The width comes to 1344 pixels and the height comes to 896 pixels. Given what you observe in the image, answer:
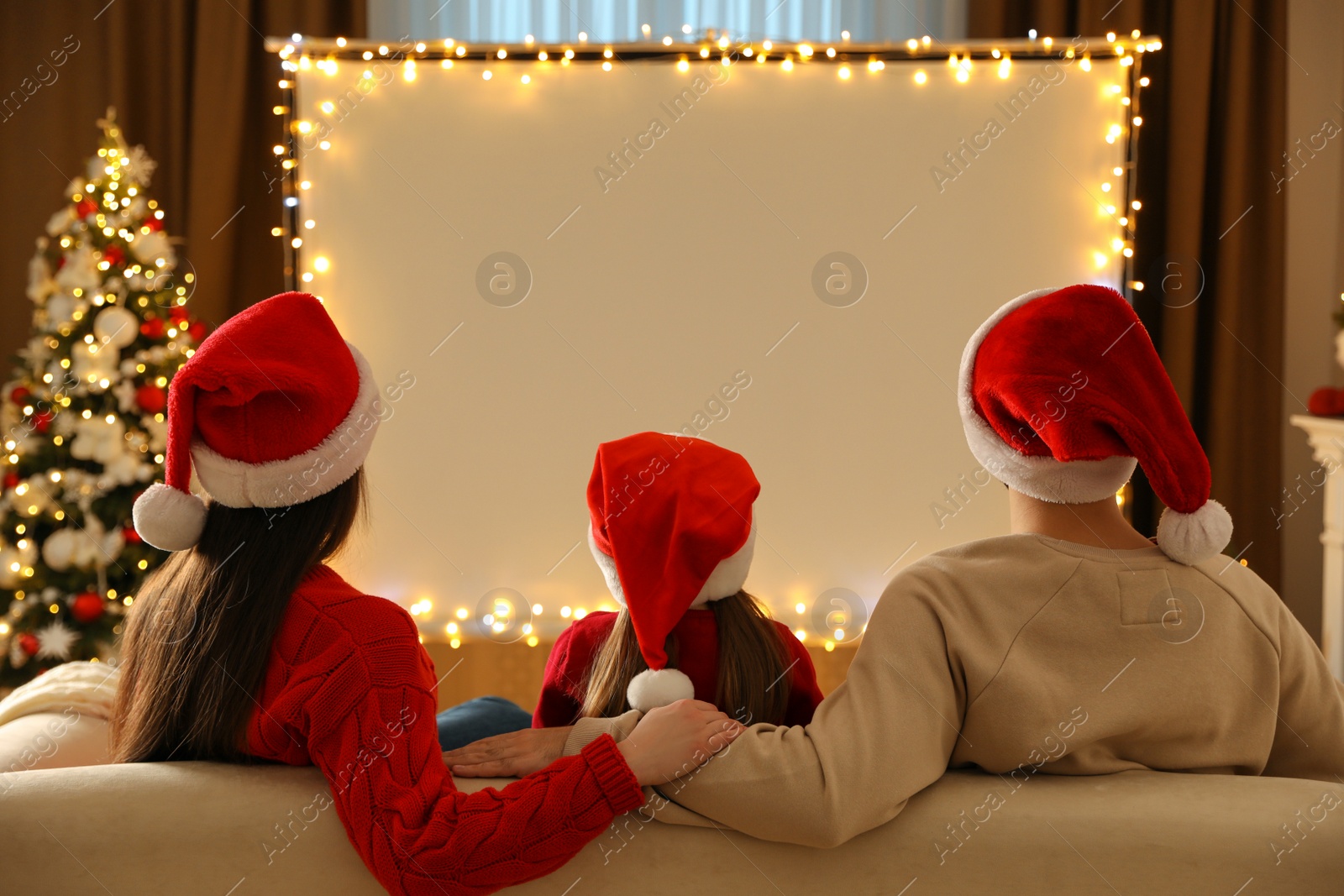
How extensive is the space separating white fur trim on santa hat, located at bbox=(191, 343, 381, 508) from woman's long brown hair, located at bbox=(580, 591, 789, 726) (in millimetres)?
415

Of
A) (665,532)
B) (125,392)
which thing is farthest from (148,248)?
(665,532)

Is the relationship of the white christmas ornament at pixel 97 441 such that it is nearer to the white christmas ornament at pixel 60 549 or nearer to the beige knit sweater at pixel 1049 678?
the white christmas ornament at pixel 60 549

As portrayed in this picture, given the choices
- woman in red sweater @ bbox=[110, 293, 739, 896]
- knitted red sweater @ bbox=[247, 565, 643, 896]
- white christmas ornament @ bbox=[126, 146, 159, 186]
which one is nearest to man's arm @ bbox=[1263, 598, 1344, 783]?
woman in red sweater @ bbox=[110, 293, 739, 896]

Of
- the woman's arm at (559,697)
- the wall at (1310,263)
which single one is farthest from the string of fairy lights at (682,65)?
the woman's arm at (559,697)

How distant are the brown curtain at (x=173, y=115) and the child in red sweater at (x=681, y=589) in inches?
110

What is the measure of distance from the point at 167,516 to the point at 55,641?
7.04ft

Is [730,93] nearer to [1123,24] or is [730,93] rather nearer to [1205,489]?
[1123,24]

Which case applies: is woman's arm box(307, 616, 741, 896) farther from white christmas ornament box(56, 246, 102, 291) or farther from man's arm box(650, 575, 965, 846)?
white christmas ornament box(56, 246, 102, 291)

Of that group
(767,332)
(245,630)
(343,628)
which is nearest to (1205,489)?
(343,628)

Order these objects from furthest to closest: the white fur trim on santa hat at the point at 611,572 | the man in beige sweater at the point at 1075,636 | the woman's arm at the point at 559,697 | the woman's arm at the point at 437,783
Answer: the woman's arm at the point at 559,697
the white fur trim on santa hat at the point at 611,572
the man in beige sweater at the point at 1075,636
the woman's arm at the point at 437,783

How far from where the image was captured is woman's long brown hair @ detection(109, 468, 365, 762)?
1.09m

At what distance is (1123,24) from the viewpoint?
335 centimetres

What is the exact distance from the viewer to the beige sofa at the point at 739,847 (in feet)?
3.22

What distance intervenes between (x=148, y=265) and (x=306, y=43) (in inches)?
32.5
